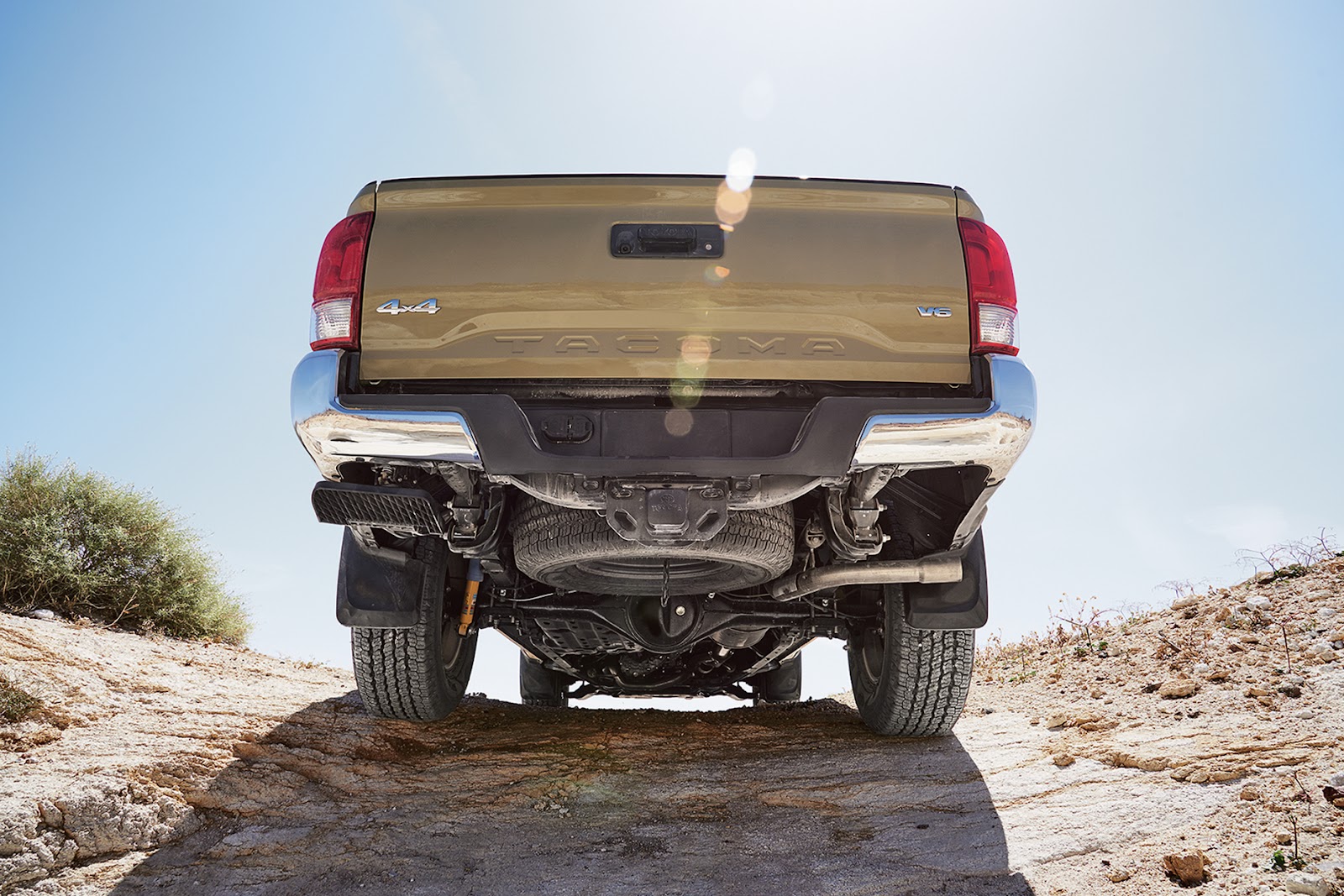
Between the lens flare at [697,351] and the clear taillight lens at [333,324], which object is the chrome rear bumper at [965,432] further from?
the clear taillight lens at [333,324]

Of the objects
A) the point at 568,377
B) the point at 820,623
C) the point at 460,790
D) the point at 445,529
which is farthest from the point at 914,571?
the point at 460,790

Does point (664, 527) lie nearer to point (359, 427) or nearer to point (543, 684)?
point (359, 427)

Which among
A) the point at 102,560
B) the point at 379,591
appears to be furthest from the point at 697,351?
the point at 102,560

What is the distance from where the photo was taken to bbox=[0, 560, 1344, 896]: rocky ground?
2389 mm

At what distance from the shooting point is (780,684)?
5816 millimetres

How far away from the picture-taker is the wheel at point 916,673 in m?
3.50

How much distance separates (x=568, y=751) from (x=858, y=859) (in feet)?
5.05

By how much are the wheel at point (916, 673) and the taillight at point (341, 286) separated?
7.54 feet

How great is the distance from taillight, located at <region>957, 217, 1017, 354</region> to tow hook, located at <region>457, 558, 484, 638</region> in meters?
2.07

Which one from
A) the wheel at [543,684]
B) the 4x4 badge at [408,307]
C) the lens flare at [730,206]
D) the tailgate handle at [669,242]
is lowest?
the wheel at [543,684]

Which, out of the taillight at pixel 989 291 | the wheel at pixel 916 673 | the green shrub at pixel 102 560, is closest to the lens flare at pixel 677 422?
the taillight at pixel 989 291

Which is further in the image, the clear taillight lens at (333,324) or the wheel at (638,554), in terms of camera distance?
the wheel at (638,554)

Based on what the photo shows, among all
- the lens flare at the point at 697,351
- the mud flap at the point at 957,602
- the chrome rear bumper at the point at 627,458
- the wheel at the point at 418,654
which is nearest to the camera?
the chrome rear bumper at the point at 627,458

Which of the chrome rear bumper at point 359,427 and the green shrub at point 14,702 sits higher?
the chrome rear bumper at point 359,427
